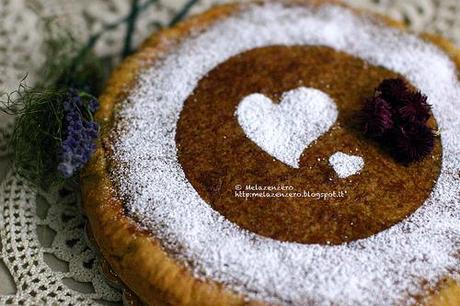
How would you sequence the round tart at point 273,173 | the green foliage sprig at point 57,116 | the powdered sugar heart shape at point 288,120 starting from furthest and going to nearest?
1. the powdered sugar heart shape at point 288,120
2. the green foliage sprig at point 57,116
3. the round tart at point 273,173

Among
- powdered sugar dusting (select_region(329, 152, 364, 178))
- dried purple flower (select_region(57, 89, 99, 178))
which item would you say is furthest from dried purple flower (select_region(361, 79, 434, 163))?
dried purple flower (select_region(57, 89, 99, 178))

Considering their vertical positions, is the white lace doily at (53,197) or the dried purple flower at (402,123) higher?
the dried purple flower at (402,123)

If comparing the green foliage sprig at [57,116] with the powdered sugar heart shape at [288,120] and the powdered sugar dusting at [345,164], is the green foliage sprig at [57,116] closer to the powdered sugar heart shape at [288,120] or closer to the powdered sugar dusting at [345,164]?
the powdered sugar heart shape at [288,120]

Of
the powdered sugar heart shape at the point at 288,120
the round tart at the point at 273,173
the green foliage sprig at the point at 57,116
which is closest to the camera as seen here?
the round tart at the point at 273,173

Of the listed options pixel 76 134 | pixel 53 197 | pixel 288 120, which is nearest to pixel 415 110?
pixel 288 120

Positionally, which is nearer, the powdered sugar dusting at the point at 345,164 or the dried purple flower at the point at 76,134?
the dried purple flower at the point at 76,134

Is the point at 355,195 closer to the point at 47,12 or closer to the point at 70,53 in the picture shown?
the point at 70,53

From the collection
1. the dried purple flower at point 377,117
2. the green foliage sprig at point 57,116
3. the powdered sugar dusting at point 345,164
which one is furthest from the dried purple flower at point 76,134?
the dried purple flower at point 377,117

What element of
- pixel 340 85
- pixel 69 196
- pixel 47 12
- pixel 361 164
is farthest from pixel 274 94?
pixel 47 12
